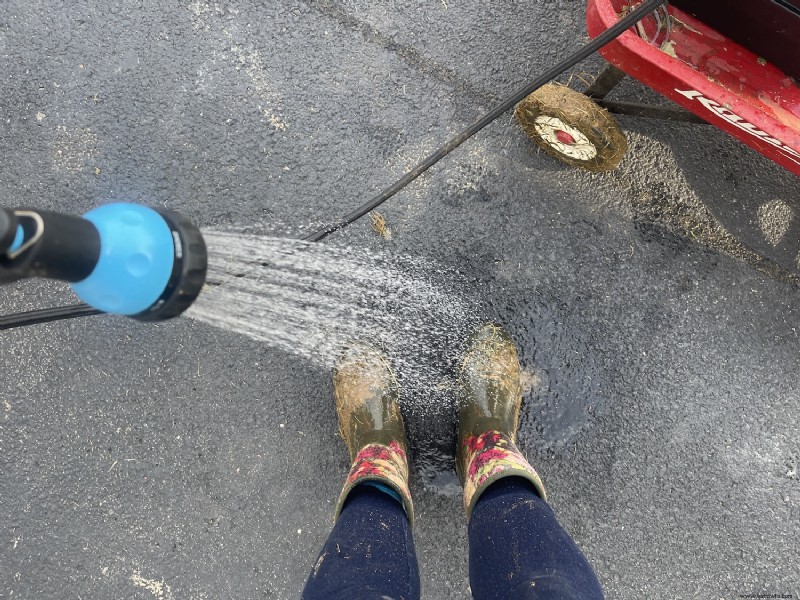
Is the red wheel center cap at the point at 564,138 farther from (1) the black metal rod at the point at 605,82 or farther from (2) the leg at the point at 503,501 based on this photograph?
(2) the leg at the point at 503,501

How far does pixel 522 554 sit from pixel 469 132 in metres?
1.10

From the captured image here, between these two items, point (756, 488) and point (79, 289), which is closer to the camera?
point (79, 289)

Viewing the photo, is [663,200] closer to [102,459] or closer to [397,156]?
[397,156]

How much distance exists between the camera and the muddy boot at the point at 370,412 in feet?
5.34

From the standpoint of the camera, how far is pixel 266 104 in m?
1.83

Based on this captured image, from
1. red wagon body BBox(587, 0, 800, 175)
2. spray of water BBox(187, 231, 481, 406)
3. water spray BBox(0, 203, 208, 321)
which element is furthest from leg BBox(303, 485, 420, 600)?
red wagon body BBox(587, 0, 800, 175)

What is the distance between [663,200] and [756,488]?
990mm

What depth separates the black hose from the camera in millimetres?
1185

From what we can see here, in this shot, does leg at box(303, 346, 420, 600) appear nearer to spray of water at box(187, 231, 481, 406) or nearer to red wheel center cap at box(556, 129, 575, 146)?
spray of water at box(187, 231, 481, 406)

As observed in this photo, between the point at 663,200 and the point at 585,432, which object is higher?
the point at 663,200

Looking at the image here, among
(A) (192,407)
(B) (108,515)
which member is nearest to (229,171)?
(A) (192,407)

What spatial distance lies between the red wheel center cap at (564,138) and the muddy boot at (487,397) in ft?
2.01

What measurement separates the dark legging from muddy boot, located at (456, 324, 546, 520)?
6.6 inches

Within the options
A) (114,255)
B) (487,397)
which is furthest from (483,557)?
(114,255)
